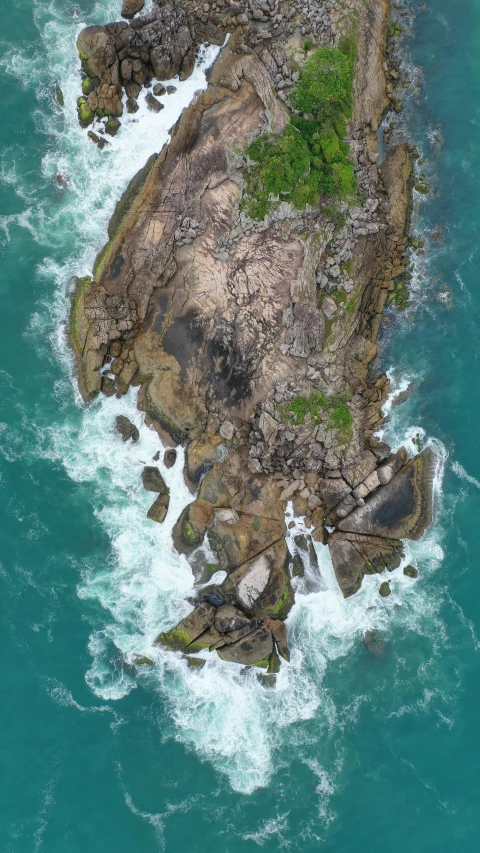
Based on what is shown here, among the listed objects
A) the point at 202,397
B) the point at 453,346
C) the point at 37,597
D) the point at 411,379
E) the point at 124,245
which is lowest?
the point at 37,597

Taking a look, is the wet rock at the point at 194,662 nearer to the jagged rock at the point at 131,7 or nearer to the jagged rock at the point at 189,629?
the jagged rock at the point at 189,629

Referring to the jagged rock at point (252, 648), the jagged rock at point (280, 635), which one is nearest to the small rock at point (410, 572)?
the jagged rock at point (280, 635)

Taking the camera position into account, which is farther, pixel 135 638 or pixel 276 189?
pixel 135 638

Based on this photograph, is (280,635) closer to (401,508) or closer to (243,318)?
(401,508)

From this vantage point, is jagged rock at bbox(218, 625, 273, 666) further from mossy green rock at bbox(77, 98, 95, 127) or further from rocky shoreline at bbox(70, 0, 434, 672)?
mossy green rock at bbox(77, 98, 95, 127)

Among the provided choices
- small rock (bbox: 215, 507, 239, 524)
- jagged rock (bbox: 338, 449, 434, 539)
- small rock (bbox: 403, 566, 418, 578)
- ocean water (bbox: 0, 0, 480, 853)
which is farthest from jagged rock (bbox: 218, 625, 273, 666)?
small rock (bbox: 403, 566, 418, 578)

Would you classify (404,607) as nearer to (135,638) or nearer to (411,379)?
(411,379)

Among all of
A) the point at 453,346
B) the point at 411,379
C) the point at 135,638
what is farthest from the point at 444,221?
the point at 135,638

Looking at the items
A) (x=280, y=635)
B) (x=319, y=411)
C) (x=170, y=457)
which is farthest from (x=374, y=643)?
(x=170, y=457)
